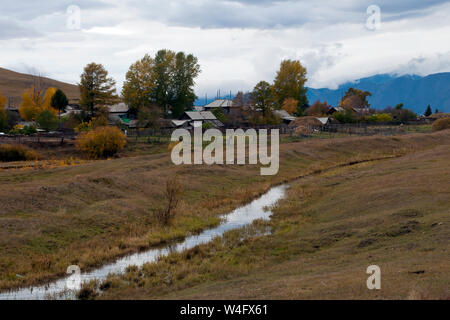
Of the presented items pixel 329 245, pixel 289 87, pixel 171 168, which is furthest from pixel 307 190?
pixel 289 87

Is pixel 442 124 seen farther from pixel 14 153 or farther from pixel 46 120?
pixel 14 153

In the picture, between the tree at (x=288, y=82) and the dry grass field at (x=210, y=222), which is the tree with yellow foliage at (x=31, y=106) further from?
the tree at (x=288, y=82)

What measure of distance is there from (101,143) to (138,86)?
37.7 meters

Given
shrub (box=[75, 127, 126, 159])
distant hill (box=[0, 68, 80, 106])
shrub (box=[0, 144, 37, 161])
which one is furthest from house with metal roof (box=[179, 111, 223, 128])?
distant hill (box=[0, 68, 80, 106])

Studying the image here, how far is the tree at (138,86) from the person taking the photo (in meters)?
99.3

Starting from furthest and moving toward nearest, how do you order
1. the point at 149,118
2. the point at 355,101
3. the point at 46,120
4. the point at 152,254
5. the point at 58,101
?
the point at 355,101
the point at 58,101
the point at 149,118
the point at 46,120
the point at 152,254

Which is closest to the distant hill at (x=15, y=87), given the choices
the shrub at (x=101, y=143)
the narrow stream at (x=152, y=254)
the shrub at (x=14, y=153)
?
the shrub at (x=14, y=153)

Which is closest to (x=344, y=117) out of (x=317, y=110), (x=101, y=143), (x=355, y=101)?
(x=317, y=110)

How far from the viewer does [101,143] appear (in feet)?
213

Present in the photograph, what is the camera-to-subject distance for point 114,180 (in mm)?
37281

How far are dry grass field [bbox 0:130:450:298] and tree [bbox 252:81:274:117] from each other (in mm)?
51853
